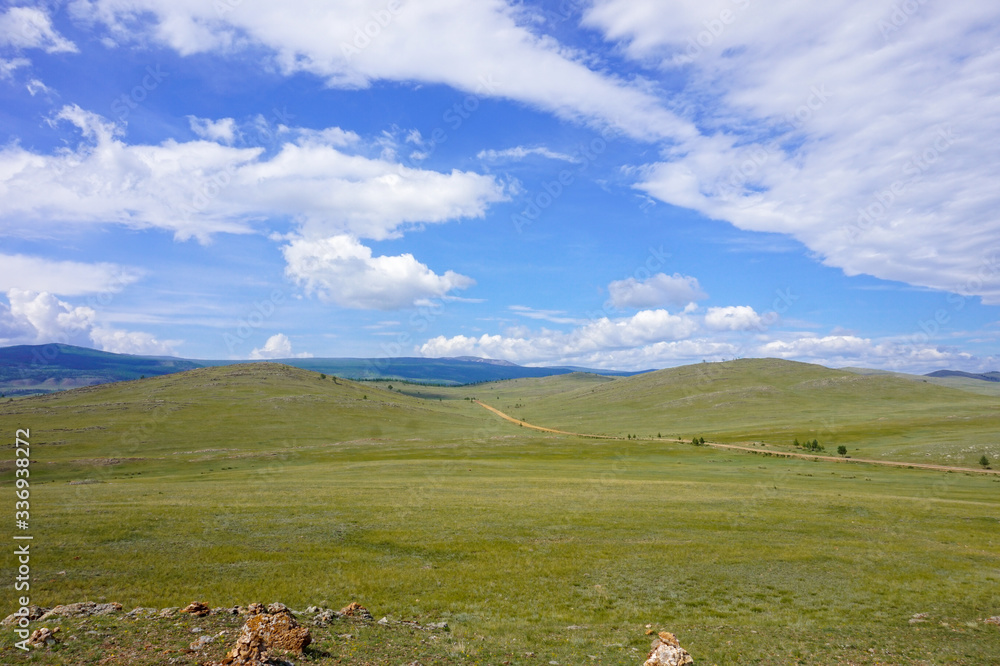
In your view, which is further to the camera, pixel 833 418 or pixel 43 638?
pixel 833 418

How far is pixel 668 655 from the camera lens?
48.4ft

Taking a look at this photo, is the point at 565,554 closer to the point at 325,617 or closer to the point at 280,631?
the point at 325,617

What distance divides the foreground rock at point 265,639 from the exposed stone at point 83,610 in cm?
726

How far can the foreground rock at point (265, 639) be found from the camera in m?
13.4

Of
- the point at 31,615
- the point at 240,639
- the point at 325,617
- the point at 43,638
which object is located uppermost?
the point at 240,639

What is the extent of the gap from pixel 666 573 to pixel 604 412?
169m

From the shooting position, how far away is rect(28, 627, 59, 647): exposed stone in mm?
14748

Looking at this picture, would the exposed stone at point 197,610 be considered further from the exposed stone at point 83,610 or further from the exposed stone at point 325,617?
the exposed stone at point 325,617

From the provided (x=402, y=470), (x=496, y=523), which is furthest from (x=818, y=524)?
(x=402, y=470)

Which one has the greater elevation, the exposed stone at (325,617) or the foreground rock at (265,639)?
the foreground rock at (265,639)

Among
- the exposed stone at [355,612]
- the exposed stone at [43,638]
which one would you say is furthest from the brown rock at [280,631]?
the exposed stone at [43,638]

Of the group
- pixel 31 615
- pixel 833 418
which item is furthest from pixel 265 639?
pixel 833 418

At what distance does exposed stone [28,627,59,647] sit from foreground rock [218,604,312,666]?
595 centimetres

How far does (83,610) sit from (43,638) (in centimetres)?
289
